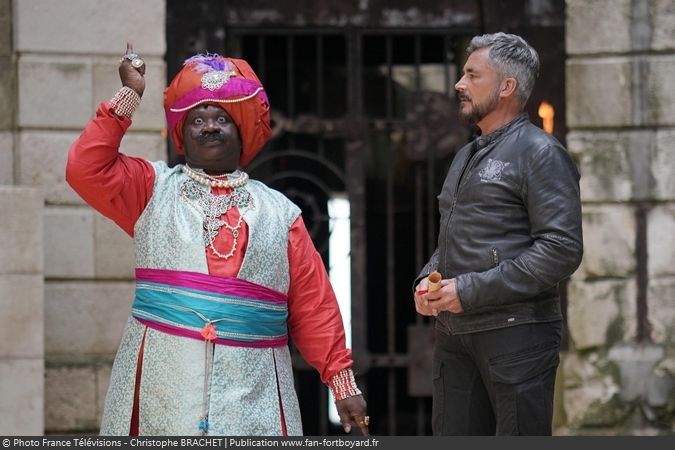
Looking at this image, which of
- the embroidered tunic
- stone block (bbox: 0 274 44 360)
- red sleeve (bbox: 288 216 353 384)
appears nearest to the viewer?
the embroidered tunic

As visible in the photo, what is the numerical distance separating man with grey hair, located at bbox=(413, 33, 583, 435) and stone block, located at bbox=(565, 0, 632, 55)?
6.32 feet

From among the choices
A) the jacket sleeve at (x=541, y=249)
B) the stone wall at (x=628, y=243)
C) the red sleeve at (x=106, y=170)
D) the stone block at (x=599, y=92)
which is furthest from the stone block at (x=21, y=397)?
the stone block at (x=599, y=92)

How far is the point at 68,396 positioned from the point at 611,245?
269 centimetres

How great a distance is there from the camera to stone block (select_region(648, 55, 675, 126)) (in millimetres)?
5520

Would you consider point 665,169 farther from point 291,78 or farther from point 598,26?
point 291,78

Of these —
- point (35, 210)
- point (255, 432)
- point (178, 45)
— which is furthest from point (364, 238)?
point (255, 432)

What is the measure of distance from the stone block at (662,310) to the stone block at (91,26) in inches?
104

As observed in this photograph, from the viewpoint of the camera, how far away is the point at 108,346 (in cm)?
537

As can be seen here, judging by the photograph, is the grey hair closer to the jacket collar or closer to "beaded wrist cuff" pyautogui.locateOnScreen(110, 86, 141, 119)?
the jacket collar

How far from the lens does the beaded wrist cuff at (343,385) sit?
377 centimetres

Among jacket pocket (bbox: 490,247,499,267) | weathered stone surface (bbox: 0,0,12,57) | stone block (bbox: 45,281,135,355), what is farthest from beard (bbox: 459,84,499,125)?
weathered stone surface (bbox: 0,0,12,57)

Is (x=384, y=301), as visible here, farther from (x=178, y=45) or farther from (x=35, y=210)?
(x=35, y=210)

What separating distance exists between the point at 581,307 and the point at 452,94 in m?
1.28

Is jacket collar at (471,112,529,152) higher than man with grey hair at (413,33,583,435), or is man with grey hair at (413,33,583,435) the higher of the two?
jacket collar at (471,112,529,152)
